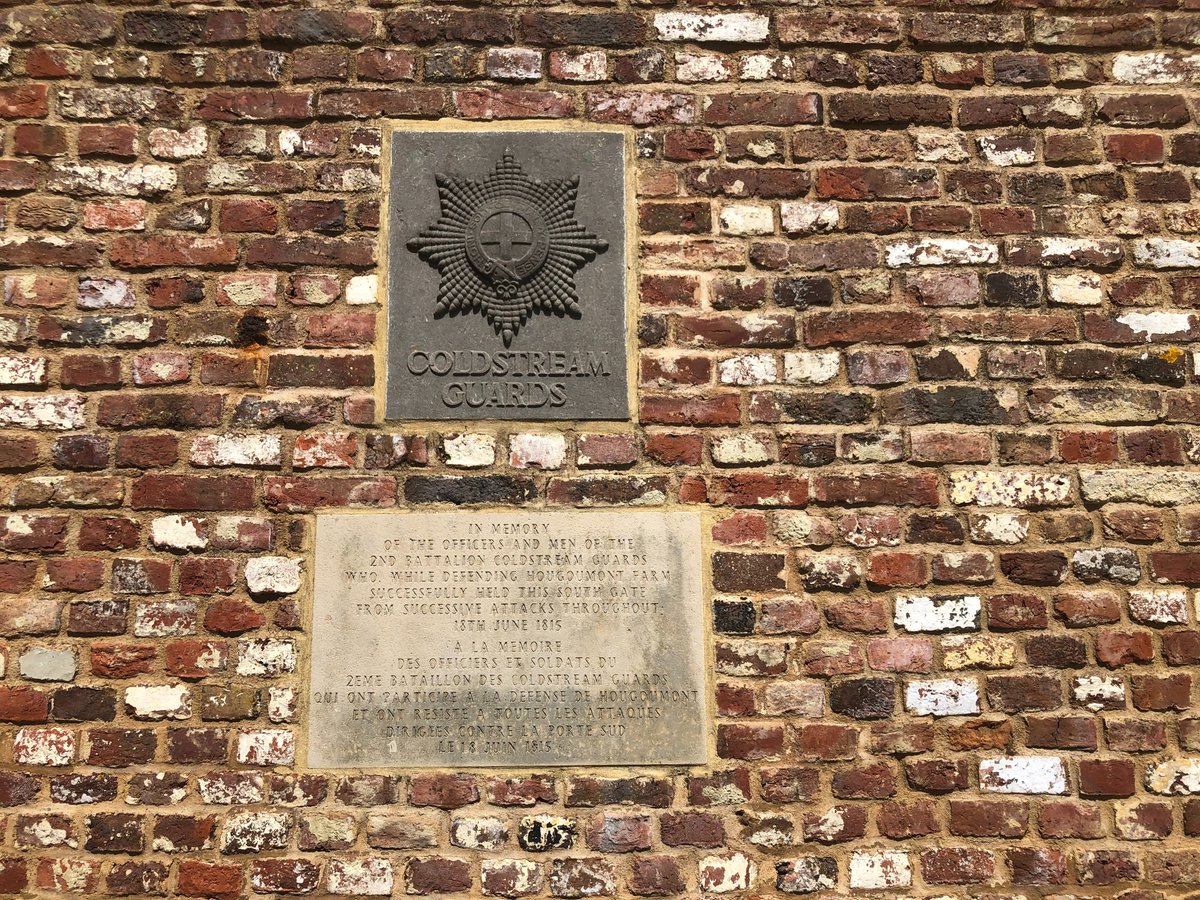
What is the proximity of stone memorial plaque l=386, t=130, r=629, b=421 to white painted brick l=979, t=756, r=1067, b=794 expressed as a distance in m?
1.36

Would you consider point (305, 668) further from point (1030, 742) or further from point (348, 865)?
point (1030, 742)

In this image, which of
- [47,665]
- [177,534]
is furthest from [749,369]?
[47,665]

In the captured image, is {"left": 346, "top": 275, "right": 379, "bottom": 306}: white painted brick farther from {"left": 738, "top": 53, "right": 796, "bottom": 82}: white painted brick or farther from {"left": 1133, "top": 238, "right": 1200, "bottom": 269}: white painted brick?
{"left": 1133, "top": 238, "right": 1200, "bottom": 269}: white painted brick

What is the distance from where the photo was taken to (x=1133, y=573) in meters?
2.80

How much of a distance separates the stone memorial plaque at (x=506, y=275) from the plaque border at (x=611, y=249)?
0.01m

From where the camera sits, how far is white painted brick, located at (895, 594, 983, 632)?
2756 millimetres

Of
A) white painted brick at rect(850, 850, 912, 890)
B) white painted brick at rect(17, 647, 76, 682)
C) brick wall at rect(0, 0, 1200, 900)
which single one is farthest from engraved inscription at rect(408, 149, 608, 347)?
white painted brick at rect(850, 850, 912, 890)

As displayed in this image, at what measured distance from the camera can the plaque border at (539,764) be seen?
2.66 metres

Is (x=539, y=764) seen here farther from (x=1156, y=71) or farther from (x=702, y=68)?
(x=1156, y=71)

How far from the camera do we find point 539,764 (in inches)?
105

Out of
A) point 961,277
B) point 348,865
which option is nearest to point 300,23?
point 961,277

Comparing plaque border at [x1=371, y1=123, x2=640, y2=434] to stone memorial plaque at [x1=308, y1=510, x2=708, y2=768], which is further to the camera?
plaque border at [x1=371, y1=123, x2=640, y2=434]

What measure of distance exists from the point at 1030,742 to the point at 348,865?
5.93ft

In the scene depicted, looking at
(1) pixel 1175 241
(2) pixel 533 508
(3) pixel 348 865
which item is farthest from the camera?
(1) pixel 1175 241
